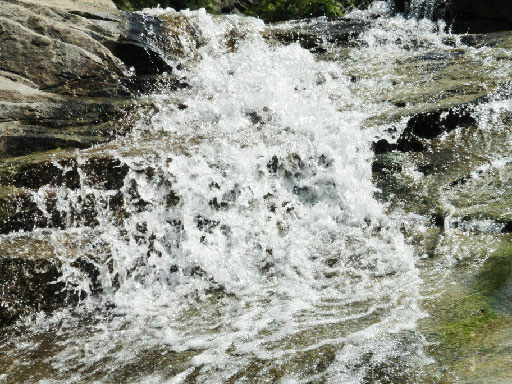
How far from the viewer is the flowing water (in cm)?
307

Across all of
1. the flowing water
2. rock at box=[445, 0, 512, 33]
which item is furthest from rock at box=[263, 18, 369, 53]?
rock at box=[445, 0, 512, 33]

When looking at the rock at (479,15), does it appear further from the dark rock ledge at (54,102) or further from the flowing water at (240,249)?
the dark rock ledge at (54,102)

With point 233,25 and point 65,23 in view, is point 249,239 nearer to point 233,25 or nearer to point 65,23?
point 65,23

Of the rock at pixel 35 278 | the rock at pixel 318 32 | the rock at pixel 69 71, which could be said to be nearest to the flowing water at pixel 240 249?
the rock at pixel 35 278

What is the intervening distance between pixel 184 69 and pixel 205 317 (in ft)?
18.0

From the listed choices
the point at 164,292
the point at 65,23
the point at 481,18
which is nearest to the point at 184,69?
the point at 65,23

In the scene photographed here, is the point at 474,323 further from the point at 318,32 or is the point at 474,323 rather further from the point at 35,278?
the point at 318,32

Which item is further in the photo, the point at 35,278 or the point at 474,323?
the point at 35,278

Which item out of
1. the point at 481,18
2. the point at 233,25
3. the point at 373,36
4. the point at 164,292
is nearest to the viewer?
the point at 164,292

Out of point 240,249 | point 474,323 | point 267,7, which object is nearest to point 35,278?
point 240,249

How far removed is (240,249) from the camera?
5.06 meters

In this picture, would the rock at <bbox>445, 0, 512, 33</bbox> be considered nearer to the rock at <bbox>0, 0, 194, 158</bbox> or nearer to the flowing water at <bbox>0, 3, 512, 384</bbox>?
the flowing water at <bbox>0, 3, 512, 384</bbox>

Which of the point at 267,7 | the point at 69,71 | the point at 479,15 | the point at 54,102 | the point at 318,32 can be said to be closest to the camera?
the point at 54,102

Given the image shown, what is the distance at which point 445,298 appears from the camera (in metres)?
3.38
